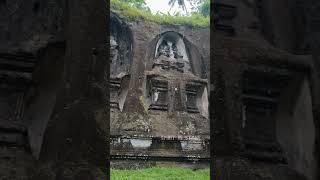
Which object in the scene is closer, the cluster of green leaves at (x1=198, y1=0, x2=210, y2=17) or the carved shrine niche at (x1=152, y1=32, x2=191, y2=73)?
the carved shrine niche at (x1=152, y1=32, x2=191, y2=73)

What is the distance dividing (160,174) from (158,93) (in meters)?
5.15

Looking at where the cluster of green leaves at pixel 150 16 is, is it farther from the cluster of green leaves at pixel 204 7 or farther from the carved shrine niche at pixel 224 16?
the carved shrine niche at pixel 224 16

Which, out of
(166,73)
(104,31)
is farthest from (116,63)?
(104,31)

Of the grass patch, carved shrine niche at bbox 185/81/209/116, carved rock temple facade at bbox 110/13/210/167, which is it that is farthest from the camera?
carved shrine niche at bbox 185/81/209/116

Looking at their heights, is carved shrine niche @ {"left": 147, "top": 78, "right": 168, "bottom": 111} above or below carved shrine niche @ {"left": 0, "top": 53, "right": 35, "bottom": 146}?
above

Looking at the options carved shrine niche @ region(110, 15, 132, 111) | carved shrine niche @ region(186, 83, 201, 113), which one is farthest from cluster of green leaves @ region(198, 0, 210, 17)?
carved shrine niche @ region(186, 83, 201, 113)

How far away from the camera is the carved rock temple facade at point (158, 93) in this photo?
1505 centimetres

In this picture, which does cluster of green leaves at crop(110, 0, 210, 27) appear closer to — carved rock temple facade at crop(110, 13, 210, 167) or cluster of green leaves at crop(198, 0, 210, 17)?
carved rock temple facade at crop(110, 13, 210, 167)

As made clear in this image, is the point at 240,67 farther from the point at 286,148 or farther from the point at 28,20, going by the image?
the point at 28,20

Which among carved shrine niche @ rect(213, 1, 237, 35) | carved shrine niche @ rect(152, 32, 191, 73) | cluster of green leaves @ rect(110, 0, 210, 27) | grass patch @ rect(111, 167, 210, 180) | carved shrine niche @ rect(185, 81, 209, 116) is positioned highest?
cluster of green leaves @ rect(110, 0, 210, 27)

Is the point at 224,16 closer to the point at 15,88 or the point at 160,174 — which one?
the point at 15,88

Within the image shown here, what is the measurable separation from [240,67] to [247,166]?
50cm

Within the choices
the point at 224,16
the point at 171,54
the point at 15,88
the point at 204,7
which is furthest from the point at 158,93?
the point at 15,88

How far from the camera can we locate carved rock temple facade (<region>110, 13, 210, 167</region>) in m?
15.0
